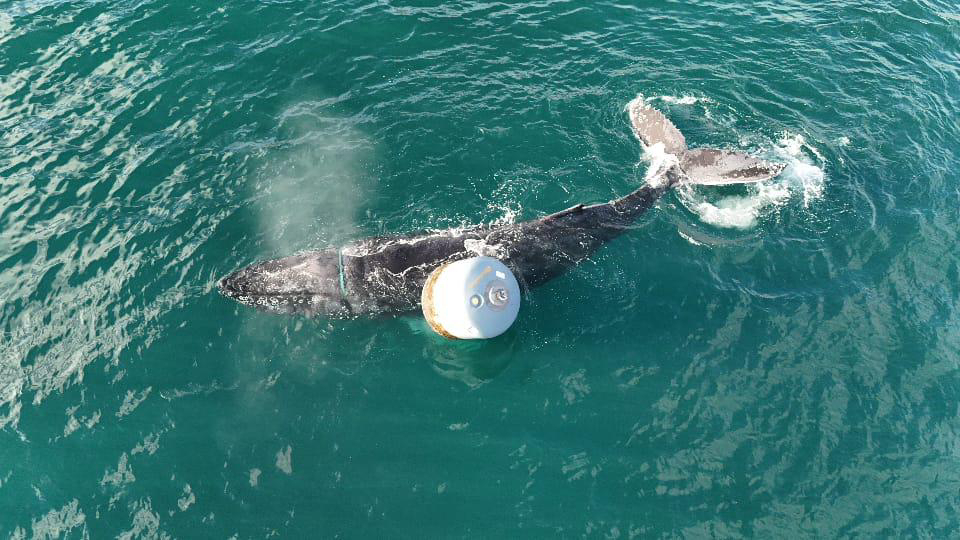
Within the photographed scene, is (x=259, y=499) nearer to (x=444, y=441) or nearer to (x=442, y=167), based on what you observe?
(x=444, y=441)

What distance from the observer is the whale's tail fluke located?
2239cm

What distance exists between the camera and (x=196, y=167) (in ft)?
75.7

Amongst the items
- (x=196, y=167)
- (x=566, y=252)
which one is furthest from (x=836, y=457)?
(x=196, y=167)

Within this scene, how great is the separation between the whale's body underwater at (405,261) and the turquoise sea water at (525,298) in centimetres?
74

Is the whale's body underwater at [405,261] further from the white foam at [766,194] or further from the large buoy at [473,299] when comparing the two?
the large buoy at [473,299]

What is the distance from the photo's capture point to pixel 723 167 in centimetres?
2273

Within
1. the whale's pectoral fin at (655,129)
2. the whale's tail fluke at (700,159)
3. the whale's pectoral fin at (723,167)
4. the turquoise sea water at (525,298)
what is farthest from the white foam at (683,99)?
the whale's pectoral fin at (723,167)

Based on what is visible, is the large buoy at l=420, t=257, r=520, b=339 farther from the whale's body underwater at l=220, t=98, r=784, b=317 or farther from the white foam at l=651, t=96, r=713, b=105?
the white foam at l=651, t=96, r=713, b=105

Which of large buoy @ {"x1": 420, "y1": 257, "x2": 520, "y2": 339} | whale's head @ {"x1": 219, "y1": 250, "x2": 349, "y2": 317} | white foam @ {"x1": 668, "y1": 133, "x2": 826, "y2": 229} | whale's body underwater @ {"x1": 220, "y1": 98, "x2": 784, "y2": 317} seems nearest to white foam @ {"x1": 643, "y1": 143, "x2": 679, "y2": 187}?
white foam @ {"x1": 668, "y1": 133, "x2": 826, "y2": 229}

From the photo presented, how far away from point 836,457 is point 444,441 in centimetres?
1056

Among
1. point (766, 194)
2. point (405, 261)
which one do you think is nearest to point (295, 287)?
point (405, 261)

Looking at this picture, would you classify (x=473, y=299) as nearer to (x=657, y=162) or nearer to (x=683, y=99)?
(x=657, y=162)

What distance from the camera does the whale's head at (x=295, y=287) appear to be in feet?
61.5

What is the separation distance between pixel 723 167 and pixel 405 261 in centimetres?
1259
